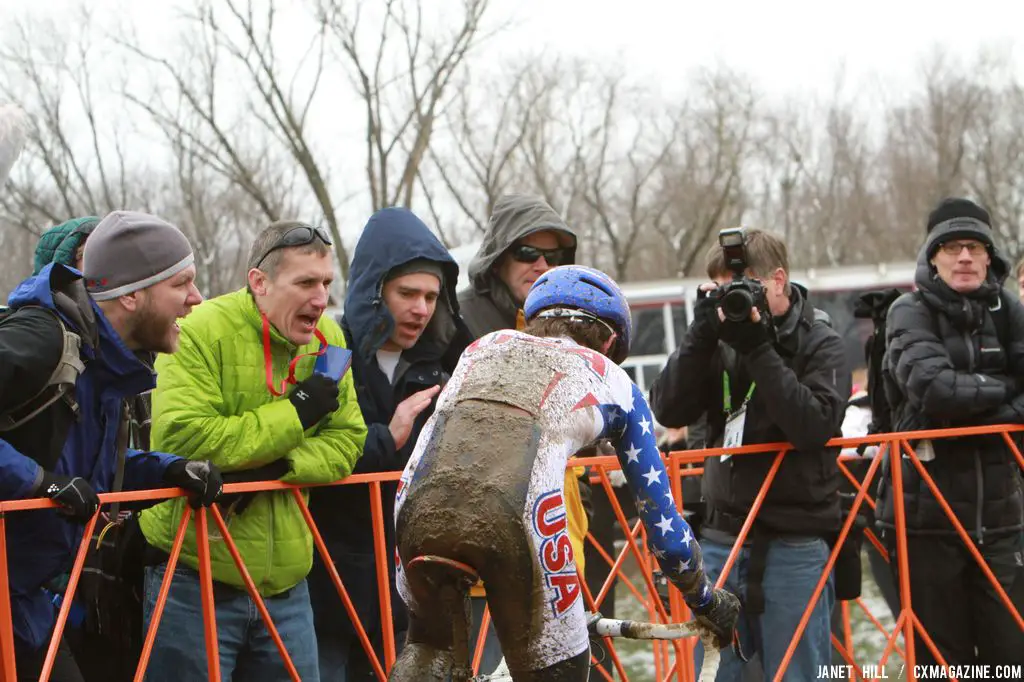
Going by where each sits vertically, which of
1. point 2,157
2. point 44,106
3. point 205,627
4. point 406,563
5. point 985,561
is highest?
point 44,106

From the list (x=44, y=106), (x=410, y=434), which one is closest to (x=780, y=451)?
(x=410, y=434)

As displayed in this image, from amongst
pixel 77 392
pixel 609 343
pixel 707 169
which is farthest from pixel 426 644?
pixel 707 169

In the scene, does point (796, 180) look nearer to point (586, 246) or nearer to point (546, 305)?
point (586, 246)

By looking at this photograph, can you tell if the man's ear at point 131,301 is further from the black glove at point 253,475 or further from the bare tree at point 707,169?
the bare tree at point 707,169

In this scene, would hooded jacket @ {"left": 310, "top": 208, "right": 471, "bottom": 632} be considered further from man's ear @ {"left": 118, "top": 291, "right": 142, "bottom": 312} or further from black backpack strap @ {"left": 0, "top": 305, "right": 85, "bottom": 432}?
black backpack strap @ {"left": 0, "top": 305, "right": 85, "bottom": 432}

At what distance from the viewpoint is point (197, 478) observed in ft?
10.3

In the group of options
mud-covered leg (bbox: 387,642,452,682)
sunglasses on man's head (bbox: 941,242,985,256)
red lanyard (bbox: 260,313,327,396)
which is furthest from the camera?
sunglasses on man's head (bbox: 941,242,985,256)

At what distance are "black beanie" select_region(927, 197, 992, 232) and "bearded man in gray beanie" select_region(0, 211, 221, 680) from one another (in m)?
3.44

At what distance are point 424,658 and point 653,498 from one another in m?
0.76

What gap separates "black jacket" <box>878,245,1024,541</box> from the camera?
445 cm

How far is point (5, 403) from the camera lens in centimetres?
267

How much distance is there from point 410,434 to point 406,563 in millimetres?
1460

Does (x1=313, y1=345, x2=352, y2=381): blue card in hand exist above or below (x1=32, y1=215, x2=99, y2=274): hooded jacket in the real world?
below

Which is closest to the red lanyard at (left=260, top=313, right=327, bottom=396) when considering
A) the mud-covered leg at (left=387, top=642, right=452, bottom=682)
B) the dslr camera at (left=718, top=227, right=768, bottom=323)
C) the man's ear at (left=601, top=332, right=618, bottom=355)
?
the man's ear at (left=601, top=332, right=618, bottom=355)
